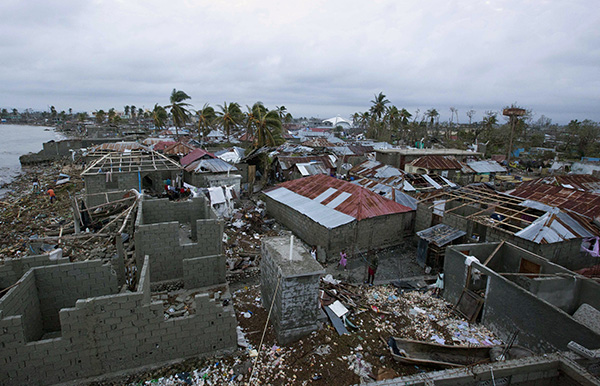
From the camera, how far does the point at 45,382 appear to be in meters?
6.48

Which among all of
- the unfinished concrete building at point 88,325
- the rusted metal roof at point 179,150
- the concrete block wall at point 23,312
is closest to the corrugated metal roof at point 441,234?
the unfinished concrete building at point 88,325

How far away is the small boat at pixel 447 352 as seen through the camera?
7547 millimetres

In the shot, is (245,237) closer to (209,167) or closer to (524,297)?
(209,167)

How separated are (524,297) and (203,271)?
374 inches

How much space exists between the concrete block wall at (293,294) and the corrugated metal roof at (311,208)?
6.50 meters

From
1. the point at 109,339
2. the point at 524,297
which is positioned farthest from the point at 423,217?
the point at 109,339

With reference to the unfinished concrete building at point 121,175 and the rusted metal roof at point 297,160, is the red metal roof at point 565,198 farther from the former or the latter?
the unfinished concrete building at point 121,175

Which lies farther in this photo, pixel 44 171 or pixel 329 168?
pixel 44 171

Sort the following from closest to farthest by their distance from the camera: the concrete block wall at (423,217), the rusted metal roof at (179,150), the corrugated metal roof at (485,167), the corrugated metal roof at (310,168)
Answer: the concrete block wall at (423,217) < the corrugated metal roof at (310,168) < the rusted metal roof at (179,150) < the corrugated metal roof at (485,167)

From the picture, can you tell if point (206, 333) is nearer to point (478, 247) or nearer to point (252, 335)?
point (252, 335)

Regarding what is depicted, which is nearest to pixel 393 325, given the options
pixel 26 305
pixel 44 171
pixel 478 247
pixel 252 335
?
pixel 252 335

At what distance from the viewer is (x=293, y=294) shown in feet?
25.2

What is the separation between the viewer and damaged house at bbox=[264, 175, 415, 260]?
15.0m

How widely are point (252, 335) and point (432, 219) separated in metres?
11.8
